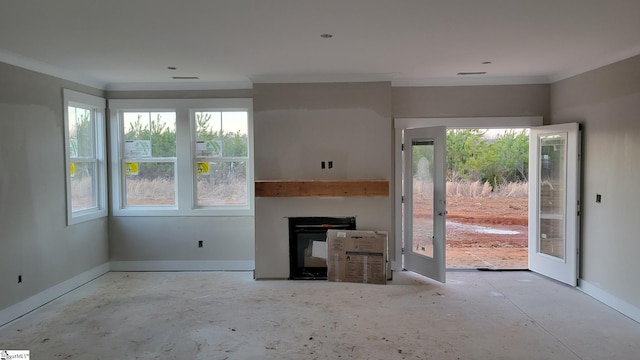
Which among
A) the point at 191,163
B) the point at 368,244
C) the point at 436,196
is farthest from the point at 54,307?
the point at 436,196

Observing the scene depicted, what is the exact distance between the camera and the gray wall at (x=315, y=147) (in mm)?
5004

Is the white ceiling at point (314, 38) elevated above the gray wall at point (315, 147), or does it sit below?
above

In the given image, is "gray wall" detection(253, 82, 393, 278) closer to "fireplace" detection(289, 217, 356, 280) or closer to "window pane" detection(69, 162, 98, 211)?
"fireplace" detection(289, 217, 356, 280)

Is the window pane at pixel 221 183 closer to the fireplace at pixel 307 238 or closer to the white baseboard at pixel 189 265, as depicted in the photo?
the white baseboard at pixel 189 265

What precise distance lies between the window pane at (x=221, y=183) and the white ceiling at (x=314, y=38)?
1241mm

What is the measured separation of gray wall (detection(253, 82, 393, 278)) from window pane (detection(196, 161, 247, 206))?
0.62 m

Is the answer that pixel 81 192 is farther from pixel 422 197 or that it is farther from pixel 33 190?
pixel 422 197

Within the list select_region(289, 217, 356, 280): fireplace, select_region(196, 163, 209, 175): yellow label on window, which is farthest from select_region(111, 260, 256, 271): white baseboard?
select_region(196, 163, 209, 175): yellow label on window

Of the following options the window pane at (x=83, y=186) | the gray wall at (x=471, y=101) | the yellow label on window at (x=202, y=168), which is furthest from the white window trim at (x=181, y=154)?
the gray wall at (x=471, y=101)

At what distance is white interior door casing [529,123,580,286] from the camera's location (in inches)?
180

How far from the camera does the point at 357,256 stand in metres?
4.84

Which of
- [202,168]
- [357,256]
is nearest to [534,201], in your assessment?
[357,256]

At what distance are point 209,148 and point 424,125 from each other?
2.90m

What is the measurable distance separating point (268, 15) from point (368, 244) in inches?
117
